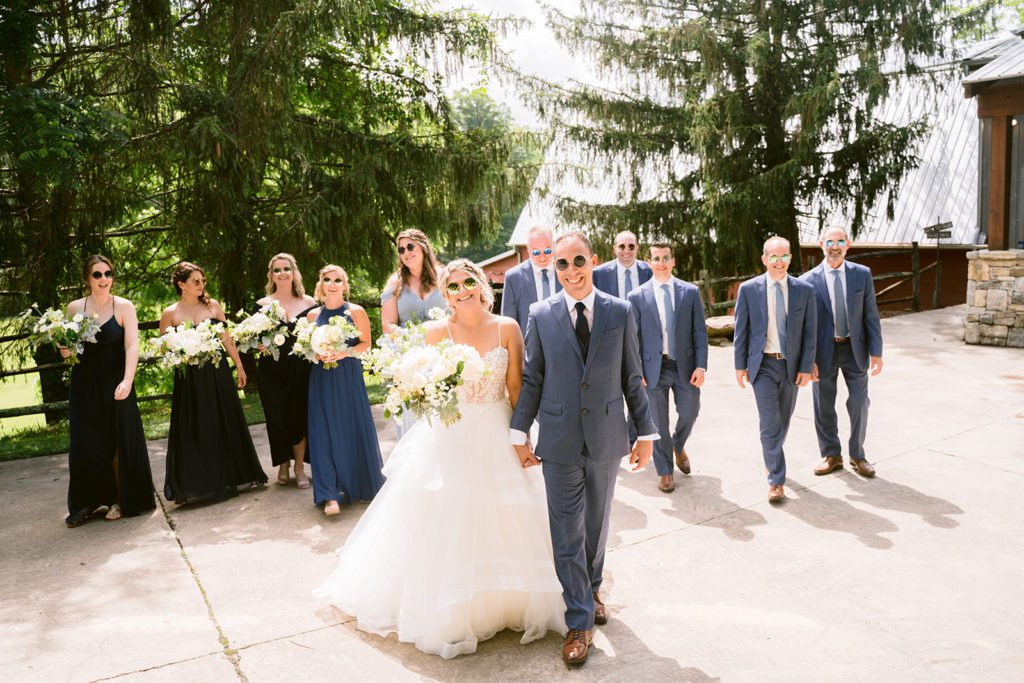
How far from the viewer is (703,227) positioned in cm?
1739

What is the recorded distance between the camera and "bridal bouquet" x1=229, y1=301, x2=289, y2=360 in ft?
21.0

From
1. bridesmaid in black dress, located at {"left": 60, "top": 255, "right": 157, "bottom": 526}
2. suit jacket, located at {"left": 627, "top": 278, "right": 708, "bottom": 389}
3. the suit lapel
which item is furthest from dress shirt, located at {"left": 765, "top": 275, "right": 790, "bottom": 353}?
bridesmaid in black dress, located at {"left": 60, "top": 255, "right": 157, "bottom": 526}

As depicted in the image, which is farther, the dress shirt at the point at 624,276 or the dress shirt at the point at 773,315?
the dress shirt at the point at 624,276

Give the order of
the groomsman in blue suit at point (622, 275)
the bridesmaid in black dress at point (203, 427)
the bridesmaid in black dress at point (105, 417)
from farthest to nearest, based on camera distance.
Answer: the groomsman in blue suit at point (622, 275) < the bridesmaid in black dress at point (203, 427) < the bridesmaid in black dress at point (105, 417)

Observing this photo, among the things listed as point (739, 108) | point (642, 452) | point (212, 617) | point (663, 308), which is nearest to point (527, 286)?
point (663, 308)

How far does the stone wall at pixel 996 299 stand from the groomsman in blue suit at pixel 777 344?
8.20m

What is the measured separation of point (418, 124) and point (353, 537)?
996cm

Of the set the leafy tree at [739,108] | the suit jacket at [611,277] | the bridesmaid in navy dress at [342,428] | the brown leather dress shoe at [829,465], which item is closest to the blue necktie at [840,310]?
the brown leather dress shoe at [829,465]

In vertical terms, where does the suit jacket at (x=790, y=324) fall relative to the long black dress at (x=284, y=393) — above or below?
above

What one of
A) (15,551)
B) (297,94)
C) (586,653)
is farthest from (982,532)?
(297,94)

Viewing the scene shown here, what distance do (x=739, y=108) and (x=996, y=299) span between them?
643 cm

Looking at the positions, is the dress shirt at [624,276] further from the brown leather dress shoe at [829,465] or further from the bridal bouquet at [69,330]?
the bridal bouquet at [69,330]

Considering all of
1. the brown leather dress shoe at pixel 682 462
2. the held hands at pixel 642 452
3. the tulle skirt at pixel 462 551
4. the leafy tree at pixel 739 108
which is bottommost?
the brown leather dress shoe at pixel 682 462

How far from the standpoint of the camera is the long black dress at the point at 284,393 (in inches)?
268
